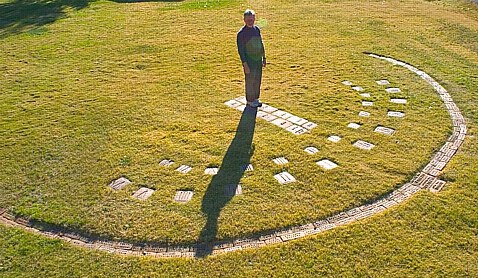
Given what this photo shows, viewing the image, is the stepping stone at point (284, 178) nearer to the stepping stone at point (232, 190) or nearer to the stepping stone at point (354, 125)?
the stepping stone at point (232, 190)

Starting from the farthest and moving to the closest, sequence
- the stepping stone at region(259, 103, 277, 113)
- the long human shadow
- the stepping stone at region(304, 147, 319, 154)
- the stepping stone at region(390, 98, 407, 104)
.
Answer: the stepping stone at region(390, 98, 407, 104) < the stepping stone at region(259, 103, 277, 113) < the stepping stone at region(304, 147, 319, 154) < the long human shadow

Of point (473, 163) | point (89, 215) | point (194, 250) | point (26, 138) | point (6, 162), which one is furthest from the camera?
point (26, 138)

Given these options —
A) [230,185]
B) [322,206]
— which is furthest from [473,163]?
[230,185]

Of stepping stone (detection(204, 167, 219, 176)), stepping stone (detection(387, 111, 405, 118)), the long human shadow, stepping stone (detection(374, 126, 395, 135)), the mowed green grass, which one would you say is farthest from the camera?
stepping stone (detection(387, 111, 405, 118))

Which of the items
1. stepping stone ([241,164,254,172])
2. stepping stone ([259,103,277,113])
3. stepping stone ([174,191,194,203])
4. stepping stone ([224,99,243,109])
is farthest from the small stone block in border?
stepping stone ([174,191,194,203])

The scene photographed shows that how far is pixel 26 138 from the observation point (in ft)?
30.1

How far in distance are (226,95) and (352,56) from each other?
16.3 feet

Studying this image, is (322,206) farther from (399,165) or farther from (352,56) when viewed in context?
(352,56)

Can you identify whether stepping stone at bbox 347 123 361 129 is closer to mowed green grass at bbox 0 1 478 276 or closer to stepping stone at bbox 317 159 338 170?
mowed green grass at bbox 0 1 478 276

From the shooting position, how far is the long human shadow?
20.5ft

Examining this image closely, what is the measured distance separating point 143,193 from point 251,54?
4245mm

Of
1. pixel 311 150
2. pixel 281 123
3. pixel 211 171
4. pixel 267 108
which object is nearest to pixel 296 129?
pixel 281 123

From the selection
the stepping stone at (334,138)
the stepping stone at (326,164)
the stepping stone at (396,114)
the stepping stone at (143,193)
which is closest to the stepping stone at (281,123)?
the stepping stone at (334,138)

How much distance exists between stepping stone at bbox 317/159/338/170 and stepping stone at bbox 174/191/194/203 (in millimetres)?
2514
